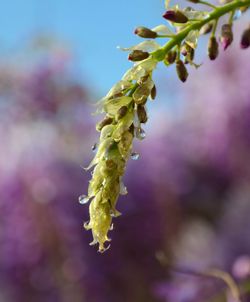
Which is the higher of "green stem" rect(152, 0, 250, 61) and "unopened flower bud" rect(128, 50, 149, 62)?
"green stem" rect(152, 0, 250, 61)

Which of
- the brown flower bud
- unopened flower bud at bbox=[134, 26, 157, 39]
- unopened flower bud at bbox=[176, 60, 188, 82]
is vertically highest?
unopened flower bud at bbox=[134, 26, 157, 39]

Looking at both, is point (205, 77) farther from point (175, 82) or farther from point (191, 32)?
point (191, 32)

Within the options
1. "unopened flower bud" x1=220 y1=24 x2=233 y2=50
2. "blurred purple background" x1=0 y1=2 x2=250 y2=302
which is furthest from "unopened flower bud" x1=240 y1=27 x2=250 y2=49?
"blurred purple background" x1=0 y1=2 x2=250 y2=302

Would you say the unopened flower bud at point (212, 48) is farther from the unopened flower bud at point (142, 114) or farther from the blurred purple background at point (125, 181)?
the blurred purple background at point (125, 181)

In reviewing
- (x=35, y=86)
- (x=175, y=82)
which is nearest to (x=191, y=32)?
(x=35, y=86)

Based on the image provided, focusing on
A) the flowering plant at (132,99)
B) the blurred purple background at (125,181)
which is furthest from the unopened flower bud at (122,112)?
the blurred purple background at (125,181)

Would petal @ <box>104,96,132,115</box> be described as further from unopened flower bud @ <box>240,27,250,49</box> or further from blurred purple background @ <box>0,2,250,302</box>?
blurred purple background @ <box>0,2,250,302</box>
